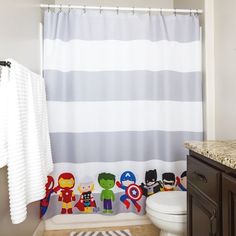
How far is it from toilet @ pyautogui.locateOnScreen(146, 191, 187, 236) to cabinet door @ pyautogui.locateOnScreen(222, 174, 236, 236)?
1.86ft

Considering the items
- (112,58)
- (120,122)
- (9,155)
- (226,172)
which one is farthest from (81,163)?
(226,172)

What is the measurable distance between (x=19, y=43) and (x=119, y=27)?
0.86 metres

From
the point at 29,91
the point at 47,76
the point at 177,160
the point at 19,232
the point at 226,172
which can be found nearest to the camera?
the point at 226,172

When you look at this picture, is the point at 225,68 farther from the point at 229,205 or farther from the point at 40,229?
the point at 40,229

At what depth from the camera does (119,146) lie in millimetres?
2043

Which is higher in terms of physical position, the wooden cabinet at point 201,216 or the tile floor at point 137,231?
the wooden cabinet at point 201,216

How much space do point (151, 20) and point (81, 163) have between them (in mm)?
1302

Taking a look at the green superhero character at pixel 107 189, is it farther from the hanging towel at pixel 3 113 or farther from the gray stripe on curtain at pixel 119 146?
the hanging towel at pixel 3 113

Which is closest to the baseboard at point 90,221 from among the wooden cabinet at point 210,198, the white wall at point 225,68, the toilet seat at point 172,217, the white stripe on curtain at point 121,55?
the toilet seat at point 172,217

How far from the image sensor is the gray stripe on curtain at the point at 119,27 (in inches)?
77.7

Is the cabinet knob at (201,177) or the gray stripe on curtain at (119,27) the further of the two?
the gray stripe on curtain at (119,27)

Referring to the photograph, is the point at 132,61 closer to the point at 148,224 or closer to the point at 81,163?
the point at 81,163

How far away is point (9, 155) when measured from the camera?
1.00 metres

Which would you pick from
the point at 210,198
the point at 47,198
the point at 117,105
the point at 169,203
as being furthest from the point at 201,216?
the point at 47,198
